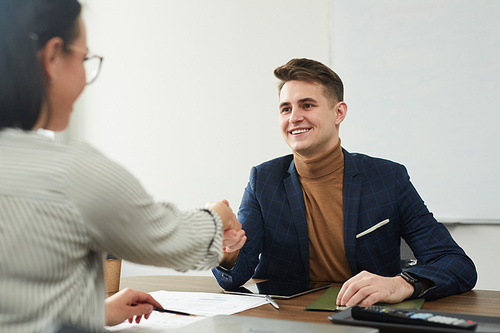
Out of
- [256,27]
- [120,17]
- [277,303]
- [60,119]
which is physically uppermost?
[120,17]

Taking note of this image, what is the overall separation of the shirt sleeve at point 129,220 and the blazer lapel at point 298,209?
0.92 metres

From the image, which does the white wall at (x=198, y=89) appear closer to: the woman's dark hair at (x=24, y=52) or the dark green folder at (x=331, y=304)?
the dark green folder at (x=331, y=304)

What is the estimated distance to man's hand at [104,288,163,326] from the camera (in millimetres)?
856

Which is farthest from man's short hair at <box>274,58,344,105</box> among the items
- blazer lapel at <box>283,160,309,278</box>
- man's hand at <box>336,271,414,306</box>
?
man's hand at <box>336,271,414,306</box>

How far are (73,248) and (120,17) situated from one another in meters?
3.47

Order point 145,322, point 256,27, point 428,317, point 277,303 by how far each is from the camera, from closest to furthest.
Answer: point 428,317
point 145,322
point 277,303
point 256,27

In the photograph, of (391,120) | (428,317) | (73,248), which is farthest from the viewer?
(391,120)

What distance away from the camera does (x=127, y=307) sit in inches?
34.4

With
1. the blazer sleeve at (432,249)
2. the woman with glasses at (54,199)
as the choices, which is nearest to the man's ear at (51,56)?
the woman with glasses at (54,199)

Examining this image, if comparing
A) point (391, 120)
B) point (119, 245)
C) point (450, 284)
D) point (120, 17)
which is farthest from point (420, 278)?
point (120, 17)

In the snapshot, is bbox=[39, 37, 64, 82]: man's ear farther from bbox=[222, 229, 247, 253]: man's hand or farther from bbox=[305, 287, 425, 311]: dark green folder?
bbox=[305, 287, 425, 311]: dark green folder

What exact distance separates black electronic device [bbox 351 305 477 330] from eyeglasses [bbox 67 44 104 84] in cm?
63

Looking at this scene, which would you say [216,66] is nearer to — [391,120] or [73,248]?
[391,120]

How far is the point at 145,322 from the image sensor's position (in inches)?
35.9
